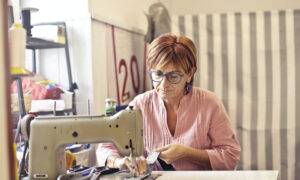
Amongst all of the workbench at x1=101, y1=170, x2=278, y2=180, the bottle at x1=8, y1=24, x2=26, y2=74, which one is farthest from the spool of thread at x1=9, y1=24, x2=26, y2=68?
the workbench at x1=101, y1=170, x2=278, y2=180

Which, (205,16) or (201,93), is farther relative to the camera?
(205,16)

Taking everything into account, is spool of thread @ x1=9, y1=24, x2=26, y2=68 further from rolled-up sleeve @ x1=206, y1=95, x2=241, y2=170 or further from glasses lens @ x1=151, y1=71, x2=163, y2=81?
rolled-up sleeve @ x1=206, y1=95, x2=241, y2=170

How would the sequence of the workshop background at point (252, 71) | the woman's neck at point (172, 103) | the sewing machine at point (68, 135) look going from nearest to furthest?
1. the sewing machine at point (68, 135)
2. the woman's neck at point (172, 103)
3. the workshop background at point (252, 71)

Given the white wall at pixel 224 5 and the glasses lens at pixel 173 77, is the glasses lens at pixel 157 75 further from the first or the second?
the white wall at pixel 224 5

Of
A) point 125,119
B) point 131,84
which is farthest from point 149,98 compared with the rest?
point 131,84

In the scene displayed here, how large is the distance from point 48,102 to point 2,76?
2.96ft

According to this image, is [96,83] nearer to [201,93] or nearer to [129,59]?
[129,59]

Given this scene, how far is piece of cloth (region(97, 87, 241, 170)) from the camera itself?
160cm

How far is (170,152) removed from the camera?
149 centimetres

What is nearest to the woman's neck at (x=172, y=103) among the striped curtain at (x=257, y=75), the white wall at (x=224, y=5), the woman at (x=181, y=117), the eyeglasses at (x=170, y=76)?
the woman at (x=181, y=117)

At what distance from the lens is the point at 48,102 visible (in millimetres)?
1723

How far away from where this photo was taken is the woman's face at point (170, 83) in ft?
5.21

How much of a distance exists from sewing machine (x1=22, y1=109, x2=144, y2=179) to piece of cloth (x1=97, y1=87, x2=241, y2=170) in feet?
0.91

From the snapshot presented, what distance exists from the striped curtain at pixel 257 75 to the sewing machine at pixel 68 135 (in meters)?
1.70
